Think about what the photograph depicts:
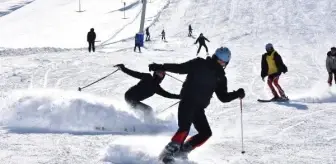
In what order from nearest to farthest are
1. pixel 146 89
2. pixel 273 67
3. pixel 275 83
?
1. pixel 146 89
2. pixel 273 67
3. pixel 275 83

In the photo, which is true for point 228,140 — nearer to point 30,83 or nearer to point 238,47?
point 30,83

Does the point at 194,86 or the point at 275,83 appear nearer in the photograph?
the point at 194,86

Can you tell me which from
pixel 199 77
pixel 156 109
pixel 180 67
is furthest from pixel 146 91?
pixel 199 77

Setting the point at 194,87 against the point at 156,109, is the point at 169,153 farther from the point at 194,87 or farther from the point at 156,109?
the point at 156,109

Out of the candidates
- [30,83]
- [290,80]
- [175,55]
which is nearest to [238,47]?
[175,55]

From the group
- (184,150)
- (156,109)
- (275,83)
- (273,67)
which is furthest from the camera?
(275,83)

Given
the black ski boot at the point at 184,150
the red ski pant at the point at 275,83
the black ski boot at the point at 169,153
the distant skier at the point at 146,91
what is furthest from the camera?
the red ski pant at the point at 275,83

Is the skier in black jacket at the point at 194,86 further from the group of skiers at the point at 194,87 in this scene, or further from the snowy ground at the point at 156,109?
the snowy ground at the point at 156,109

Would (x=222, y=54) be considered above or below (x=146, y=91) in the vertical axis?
above

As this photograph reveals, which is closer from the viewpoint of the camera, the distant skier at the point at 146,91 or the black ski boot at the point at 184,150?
the black ski boot at the point at 184,150

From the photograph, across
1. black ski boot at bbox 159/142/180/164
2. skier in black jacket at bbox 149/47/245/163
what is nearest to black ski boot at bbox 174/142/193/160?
skier in black jacket at bbox 149/47/245/163

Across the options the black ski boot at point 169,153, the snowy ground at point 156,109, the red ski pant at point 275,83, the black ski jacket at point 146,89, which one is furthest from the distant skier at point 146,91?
the red ski pant at point 275,83

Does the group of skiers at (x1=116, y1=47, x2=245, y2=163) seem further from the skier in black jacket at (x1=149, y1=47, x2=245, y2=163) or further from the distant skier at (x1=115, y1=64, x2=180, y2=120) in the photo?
the distant skier at (x1=115, y1=64, x2=180, y2=120)

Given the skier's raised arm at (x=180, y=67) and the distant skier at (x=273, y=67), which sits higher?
the skier's raised arm at (x=180, y=67)
